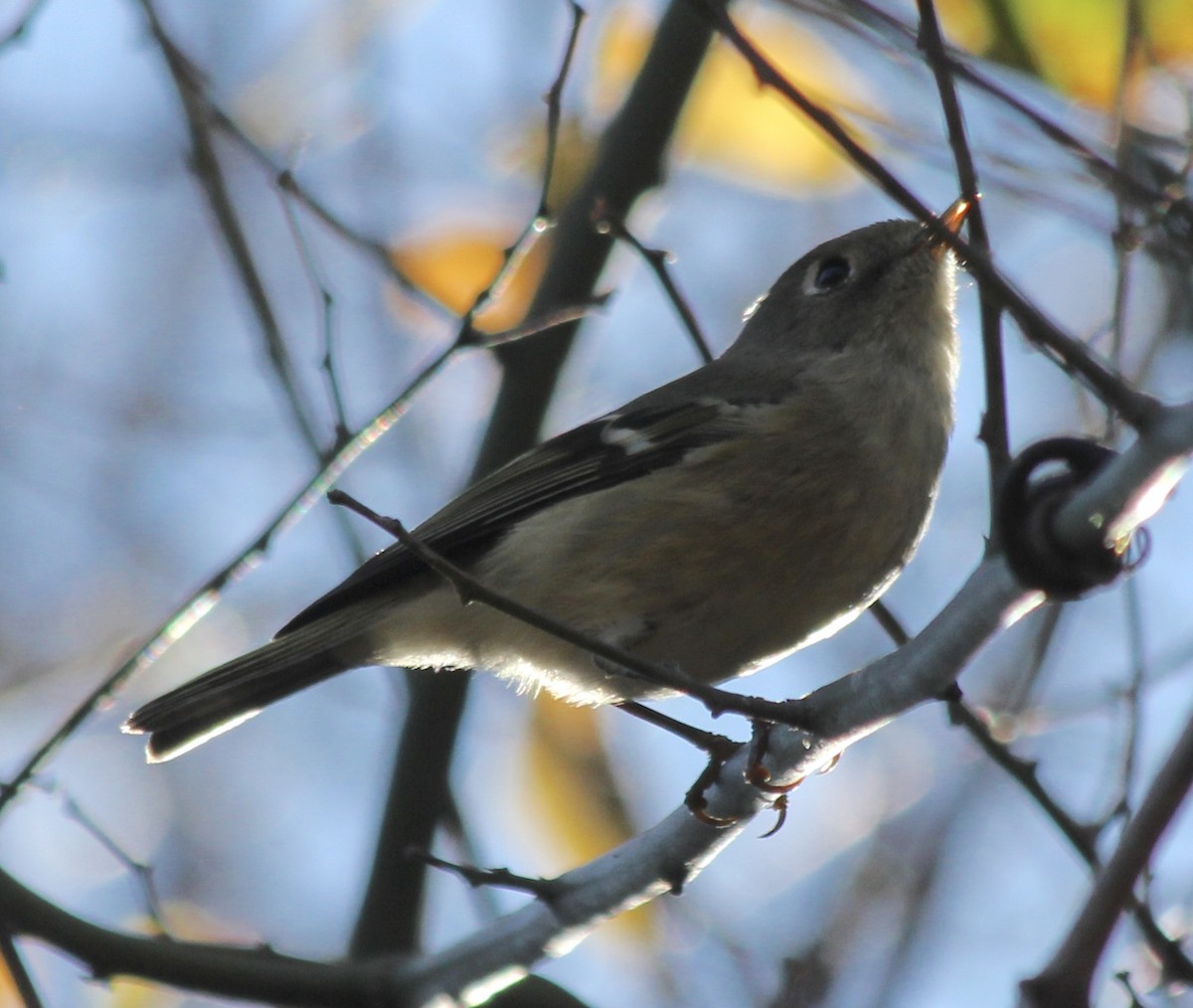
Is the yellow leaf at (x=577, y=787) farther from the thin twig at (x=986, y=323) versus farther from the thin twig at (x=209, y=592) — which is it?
the thin twig at (x=986, y=323)

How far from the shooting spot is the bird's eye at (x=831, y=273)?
335 centimetres

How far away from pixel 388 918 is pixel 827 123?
6.13 ft

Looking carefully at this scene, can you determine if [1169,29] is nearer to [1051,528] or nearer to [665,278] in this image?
[665,278]

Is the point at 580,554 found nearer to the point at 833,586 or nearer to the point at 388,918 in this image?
the point at 833,586

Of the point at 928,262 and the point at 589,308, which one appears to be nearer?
the point at 589,308

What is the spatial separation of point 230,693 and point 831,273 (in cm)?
168

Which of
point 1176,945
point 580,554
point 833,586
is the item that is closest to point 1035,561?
point 1176,945

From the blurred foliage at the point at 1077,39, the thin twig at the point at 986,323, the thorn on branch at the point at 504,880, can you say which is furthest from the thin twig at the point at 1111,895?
the blurred foliage at the point at 1077,39

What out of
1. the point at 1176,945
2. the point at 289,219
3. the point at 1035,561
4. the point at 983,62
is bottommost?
the point at 1176,945

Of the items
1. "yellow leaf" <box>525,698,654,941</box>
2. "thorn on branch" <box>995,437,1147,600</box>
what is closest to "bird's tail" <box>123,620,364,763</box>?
"yellow leaf" <box>525,698,654,941</box>

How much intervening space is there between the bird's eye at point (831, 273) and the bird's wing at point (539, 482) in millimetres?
533

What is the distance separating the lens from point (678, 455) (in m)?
2.87

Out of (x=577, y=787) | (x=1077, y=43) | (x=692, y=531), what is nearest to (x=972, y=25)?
(x=1077, y=43)

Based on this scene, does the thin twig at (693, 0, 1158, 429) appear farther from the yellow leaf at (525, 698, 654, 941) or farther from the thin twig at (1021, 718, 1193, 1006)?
the yellow leaf at (525, 698, 654, 941)
